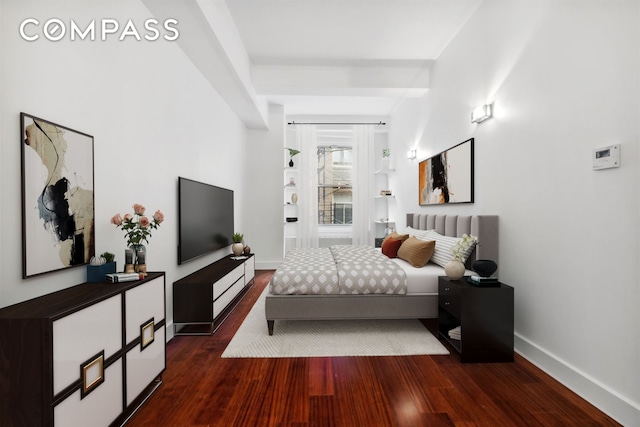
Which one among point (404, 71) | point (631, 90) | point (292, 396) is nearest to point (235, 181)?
point (404, 71)

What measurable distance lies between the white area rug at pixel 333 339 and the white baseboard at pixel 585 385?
23.6 inches

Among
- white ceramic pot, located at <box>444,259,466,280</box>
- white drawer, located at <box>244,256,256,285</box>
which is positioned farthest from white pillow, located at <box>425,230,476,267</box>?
white drawer, located at <box>244,256,256,285</box>

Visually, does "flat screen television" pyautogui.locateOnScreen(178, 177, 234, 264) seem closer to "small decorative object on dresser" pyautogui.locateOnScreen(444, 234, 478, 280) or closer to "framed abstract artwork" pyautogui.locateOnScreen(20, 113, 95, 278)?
"framed abstract artwork" pyautogui.locateOnScreen(20, 113, 95, 278)

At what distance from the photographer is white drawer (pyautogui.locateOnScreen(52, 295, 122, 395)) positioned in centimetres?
116

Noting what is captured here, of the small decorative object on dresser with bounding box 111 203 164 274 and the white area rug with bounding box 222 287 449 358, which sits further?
the white area rug with bounding box 222 287 449 358

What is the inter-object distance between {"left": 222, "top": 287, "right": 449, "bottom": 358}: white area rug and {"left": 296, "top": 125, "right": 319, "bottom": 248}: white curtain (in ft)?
9.68

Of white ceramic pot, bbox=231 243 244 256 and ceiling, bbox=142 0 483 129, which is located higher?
ceiling, bbox=142 0 483 129

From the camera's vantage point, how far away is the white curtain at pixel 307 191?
19.4ft

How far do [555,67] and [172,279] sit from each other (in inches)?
135

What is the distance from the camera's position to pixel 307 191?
5934mm

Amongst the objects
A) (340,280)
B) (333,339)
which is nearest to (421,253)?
(340,280)

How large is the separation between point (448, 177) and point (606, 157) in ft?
5.85

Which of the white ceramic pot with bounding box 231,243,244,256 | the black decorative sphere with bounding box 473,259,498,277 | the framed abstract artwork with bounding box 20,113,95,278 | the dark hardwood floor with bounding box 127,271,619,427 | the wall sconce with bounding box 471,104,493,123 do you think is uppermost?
the wall sconce with bounding box 471,104,493,123

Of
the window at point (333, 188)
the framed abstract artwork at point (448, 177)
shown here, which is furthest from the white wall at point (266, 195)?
the framed abstract artwork at point (448, 177)
